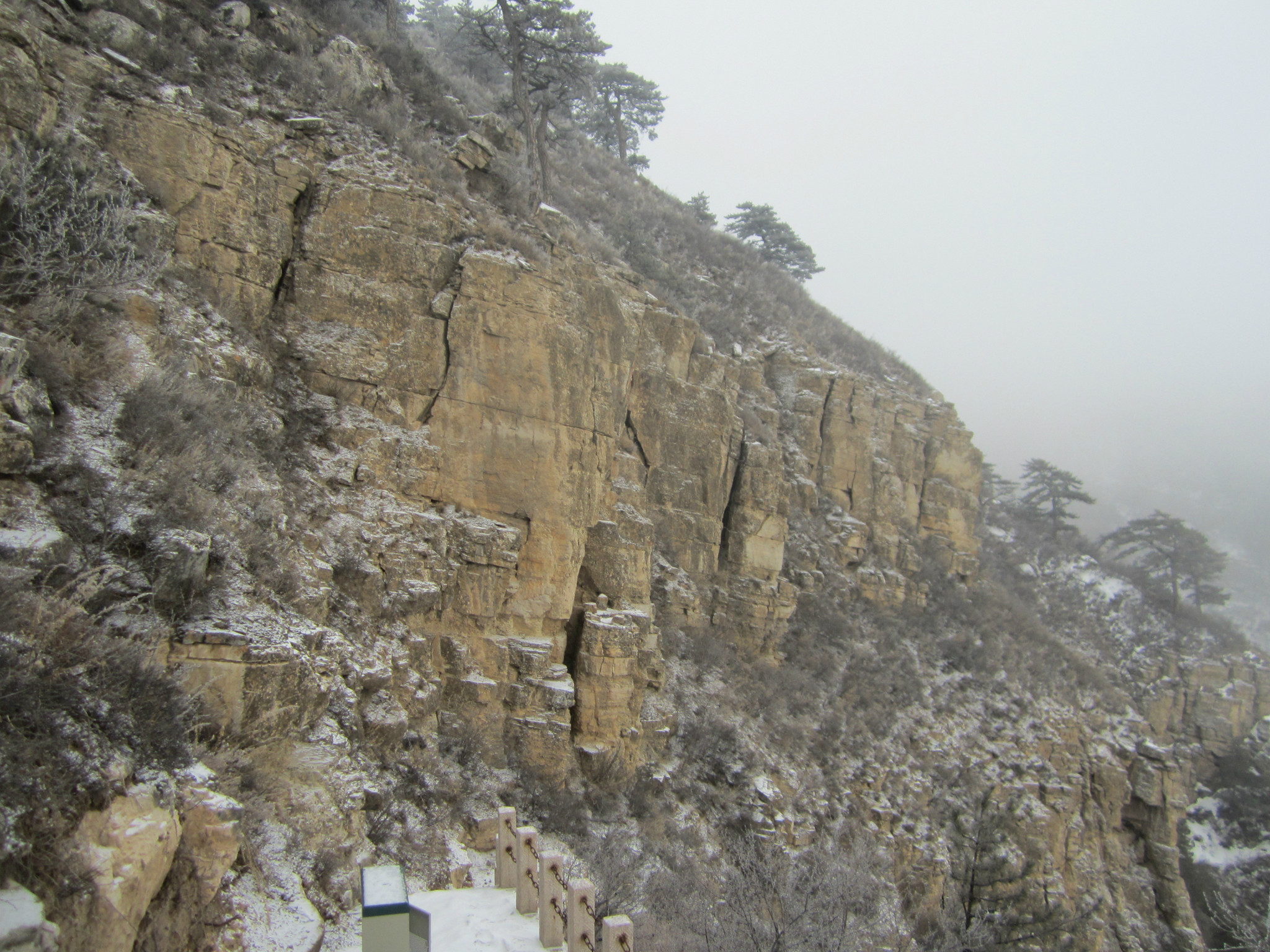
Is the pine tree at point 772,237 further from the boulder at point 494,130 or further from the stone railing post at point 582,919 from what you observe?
the stone railing post at point 582,919

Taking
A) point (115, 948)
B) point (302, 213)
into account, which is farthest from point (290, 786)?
point (302, 213)

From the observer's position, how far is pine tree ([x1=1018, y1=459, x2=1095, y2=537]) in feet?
116

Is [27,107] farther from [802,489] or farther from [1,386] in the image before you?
[802,489]

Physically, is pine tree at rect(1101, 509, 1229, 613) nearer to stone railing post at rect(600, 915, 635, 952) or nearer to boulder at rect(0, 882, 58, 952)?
stone railing post at rect(600, 915, 635, 952)

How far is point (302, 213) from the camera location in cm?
973

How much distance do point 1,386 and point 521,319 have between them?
6.57 m

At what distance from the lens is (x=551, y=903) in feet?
17.8

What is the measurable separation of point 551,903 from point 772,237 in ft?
115

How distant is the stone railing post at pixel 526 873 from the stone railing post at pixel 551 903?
463 millimetres

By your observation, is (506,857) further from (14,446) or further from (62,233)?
(62,233)

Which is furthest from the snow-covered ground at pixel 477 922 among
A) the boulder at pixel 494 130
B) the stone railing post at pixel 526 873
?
the boulder at pixel 494 130

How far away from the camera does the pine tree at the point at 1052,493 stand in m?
35.5

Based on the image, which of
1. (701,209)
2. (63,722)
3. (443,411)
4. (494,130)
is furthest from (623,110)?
(63,722)

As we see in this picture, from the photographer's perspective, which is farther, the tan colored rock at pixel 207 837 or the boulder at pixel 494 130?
the boulder at pixel 494 130
